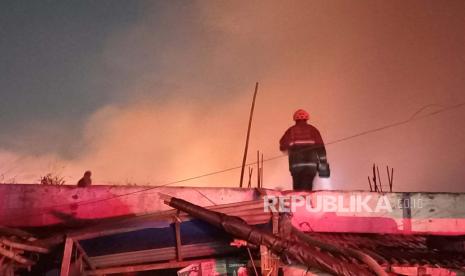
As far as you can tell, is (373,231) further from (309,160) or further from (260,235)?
(260,235)

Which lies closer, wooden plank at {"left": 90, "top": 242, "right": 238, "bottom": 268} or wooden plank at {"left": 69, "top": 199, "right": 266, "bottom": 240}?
wooden plank at {"left": 69, "top": 199, "right": 266, "bottom": 240}

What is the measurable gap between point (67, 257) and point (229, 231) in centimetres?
243

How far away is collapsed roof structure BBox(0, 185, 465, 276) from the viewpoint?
20.2ft

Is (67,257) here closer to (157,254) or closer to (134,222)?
(134,222)

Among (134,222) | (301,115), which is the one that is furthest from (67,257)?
(301,115)

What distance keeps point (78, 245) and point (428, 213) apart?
6816mm

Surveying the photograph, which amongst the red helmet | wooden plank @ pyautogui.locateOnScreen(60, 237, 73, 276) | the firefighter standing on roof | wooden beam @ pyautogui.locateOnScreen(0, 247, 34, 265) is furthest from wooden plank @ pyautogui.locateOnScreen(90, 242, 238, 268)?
the red helmet

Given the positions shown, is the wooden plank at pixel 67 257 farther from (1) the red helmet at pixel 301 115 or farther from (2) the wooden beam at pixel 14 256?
(1) the red helmet at pixel 301 115

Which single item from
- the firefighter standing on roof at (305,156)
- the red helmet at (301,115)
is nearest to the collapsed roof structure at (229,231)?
the firefighter standing on roof at (305,156)

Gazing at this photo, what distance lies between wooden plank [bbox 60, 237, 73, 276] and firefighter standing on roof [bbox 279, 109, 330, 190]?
17.3ft

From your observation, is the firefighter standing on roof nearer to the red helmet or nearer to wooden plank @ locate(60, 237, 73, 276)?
the red helmet

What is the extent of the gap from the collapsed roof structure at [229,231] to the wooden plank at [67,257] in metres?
0.01

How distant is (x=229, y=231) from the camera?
6.16m

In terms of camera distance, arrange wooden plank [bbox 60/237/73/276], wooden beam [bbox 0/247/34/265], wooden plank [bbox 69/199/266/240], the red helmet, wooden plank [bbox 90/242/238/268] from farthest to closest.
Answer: the red helmet < wooden plank [bbox 90/242/238/268] < wooden plank [bbox 69/199/266/240] < wooden plank [bbox 60/237/73/276] < wooden beam [bbox 0/247/34/265]
